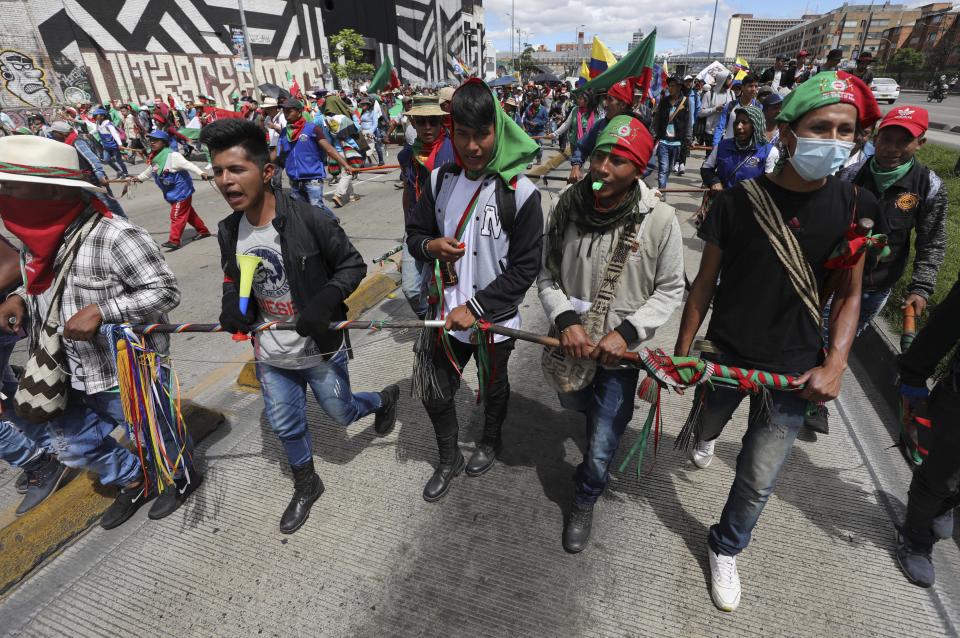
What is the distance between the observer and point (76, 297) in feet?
7.24

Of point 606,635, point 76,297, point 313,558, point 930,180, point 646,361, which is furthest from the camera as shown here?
point 930,180

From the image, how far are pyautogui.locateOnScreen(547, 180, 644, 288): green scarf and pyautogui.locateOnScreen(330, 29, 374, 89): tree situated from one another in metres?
41.1

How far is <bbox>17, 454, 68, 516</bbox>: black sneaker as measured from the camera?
2.73m

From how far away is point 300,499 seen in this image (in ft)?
8.71

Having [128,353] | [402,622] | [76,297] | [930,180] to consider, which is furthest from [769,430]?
[76,297]

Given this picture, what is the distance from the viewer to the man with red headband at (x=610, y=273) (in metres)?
1.93

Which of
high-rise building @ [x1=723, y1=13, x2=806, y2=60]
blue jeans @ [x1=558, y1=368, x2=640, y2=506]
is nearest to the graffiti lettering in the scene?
blue jeans @ [x1=558, y1=368, x2=640, y2=506]

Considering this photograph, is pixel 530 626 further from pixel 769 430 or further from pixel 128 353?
pixel 128 353

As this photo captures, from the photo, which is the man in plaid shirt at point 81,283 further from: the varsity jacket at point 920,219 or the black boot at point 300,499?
the varsity jacket at point 920,219

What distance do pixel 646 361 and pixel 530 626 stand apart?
Answer: 1.28 metres

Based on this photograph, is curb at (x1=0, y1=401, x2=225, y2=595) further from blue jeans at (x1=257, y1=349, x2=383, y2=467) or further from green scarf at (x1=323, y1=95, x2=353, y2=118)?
green scarf at (x1=323, y1=95, x2=353, y2=118)

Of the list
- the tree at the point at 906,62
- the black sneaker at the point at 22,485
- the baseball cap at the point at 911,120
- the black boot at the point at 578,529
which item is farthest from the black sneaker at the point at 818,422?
the tree at the point at 906,62

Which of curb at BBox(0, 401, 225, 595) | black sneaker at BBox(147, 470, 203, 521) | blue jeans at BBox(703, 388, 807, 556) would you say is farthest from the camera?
black sneaker at BBox(147, 470, 203, 521)

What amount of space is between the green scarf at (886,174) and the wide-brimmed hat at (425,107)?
9.35ft
